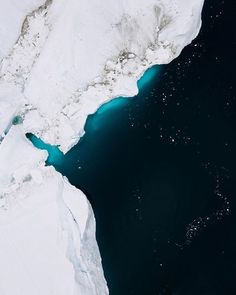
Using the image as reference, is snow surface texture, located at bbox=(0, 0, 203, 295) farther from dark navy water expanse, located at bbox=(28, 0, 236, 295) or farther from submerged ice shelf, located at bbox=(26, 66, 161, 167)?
dark navy water expanse, located at bbox=(28, 0, 236, 295)

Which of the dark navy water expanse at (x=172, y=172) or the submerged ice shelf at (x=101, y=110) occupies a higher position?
the submerged ice shelf at (x=101, y=110)

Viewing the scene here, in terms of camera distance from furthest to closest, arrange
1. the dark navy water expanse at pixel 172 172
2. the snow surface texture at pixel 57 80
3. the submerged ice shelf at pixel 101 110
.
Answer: the submerged ice shelf at pixel 101 110
the snow surface texture at pixel 57 80
the dark navy water expanse at pixel 172 172

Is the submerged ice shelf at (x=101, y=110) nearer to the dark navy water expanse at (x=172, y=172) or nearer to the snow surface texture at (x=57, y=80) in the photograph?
the dark navy water expanse at (x=172, y=172)

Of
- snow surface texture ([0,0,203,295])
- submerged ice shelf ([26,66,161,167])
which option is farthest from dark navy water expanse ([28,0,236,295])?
snow surface texture ([0,0,203,295])

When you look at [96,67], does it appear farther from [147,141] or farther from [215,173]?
[215,173]

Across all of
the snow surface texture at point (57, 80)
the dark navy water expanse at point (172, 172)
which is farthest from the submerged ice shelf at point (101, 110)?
the snow surface texture at point (57, 80)

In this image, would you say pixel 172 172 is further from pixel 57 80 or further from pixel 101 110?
pixel 57 80
